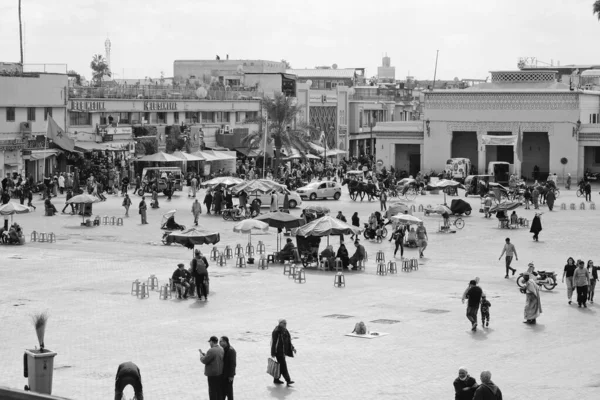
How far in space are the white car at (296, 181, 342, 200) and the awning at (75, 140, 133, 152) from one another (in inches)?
594

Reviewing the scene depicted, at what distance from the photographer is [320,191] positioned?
58.1 meters

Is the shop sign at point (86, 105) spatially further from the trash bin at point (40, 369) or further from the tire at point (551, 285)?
the trash bin at point (40, 369)

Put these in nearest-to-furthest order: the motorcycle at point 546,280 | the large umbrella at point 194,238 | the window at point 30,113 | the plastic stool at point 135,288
Answer: the plastic stool at point 135,288 < the motorcycle at point 546,280 < the large umbrella at point 194,238 < the window at point 30,113

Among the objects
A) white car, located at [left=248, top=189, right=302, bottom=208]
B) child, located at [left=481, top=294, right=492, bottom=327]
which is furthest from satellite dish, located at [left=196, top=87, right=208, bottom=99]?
child, located at [left=481, top=294, right=492, bottom=327]

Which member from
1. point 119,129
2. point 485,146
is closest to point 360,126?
point 485,146

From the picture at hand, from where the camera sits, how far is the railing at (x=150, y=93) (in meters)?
72.2

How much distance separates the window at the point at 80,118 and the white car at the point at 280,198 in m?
21.1

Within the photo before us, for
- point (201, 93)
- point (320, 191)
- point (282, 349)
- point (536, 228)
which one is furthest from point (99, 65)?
point (282, 349)

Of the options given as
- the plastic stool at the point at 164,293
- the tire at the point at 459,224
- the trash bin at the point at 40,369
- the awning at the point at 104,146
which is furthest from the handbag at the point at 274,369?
the awning at the point at 104,146

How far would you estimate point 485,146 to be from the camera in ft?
253

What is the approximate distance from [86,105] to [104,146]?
327 cm

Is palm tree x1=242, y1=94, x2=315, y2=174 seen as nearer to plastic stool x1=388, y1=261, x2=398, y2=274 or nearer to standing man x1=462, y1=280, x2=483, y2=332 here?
plastic stool x1=388, y1=261, x2=398, y2=274

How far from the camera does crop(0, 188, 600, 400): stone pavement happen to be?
19.5m

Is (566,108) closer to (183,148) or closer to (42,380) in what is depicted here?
A: (183,148)
